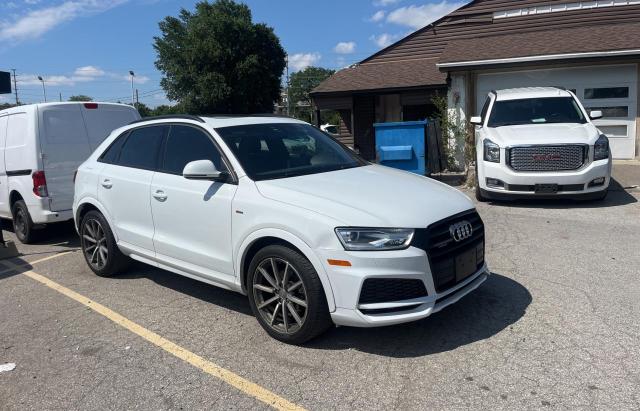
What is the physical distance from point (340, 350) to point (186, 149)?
232 centimetres

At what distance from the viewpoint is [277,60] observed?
39.3 m

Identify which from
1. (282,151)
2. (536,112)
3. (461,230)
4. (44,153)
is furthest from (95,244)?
(536,112)

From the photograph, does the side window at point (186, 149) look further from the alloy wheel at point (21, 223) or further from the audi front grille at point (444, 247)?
the alloy wheel at point (21, 223)

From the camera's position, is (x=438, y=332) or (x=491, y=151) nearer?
(x=438, y=332)

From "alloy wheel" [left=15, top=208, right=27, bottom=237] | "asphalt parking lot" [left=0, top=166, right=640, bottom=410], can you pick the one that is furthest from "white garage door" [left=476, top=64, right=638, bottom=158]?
"alloy wheel" [left=15, top=208, right=27, bottom=237]

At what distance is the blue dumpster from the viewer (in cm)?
1117

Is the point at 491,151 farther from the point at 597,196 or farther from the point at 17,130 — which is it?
the point at 17,130

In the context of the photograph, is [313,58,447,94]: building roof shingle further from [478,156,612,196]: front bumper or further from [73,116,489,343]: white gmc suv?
[73,116,489,343]: white gmc suv

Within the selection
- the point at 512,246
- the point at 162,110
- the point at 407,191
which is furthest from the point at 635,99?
the point at 162,110

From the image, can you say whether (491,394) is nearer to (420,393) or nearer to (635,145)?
(420,393)

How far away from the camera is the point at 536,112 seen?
934 cm

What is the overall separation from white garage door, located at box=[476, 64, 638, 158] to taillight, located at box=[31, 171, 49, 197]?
35.0 ft

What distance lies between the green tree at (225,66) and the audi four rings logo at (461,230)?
108 feet

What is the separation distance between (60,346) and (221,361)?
141 centimetres
